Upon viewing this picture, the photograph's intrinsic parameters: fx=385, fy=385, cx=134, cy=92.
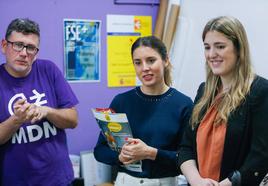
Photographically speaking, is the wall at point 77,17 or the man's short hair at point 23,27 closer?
the man's short hair at point 23,27

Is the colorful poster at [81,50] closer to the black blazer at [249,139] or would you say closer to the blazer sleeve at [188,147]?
the blazer sleeve at [188,147]

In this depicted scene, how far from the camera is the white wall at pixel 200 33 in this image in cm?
222

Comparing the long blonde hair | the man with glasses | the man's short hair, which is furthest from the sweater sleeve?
the man's short hair

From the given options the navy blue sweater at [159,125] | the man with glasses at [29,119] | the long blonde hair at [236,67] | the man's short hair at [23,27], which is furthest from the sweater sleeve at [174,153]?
the man's short hair at [23,27]

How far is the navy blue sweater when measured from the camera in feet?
5.31

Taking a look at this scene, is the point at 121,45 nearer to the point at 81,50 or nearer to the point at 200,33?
the point at 81,50

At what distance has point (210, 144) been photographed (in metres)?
1.43

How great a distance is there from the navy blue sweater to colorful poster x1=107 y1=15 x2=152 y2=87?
1.16m

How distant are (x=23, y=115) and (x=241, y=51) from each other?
0.90 meters

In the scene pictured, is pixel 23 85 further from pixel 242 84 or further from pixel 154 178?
pixel 242 84

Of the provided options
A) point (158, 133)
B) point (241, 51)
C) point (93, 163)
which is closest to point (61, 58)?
point (93, 163)

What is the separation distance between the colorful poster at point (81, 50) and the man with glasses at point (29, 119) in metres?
0.87

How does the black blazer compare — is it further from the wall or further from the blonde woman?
the wall

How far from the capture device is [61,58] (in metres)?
2.63
